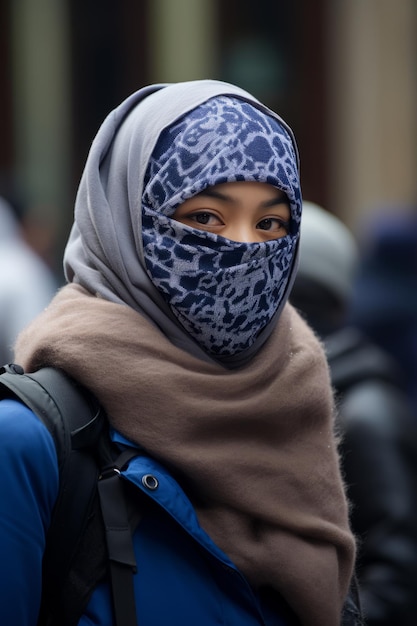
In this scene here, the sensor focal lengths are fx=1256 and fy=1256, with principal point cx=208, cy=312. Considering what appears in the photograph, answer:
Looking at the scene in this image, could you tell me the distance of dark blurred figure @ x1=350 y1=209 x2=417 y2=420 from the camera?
5594 millimetres

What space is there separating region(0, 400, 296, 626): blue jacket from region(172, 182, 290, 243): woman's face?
41cm

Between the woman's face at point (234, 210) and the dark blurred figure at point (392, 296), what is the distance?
320 centimetres

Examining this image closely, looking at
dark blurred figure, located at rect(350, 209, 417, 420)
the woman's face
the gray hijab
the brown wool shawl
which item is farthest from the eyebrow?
dark blurred figure, located at rect(350, 209, 417, 420)

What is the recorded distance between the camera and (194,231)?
218 centimetres

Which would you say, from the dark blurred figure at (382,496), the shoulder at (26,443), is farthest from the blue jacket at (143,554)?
the dark blurred figure at (382,496)

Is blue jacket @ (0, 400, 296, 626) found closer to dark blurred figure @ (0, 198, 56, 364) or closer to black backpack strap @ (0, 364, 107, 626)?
black backpack strap @ (0, 364, 107, 626)

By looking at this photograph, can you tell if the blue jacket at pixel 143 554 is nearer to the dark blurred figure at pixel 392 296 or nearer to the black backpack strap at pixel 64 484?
the black backpack strap at pixel 64 484

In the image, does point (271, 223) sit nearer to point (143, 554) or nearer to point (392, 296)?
point (143, 554)

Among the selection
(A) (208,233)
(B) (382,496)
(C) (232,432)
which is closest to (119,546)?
(C) (232,432)

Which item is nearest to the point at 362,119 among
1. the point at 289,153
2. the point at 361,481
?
the point at 361,481

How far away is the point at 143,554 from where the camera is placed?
6.75 feet

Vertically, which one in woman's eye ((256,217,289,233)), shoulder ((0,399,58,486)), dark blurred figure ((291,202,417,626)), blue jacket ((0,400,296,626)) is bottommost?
dark blurred figure ((291,202,417,626))

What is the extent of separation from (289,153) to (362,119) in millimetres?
9156

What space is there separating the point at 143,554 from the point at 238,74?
1000cm
